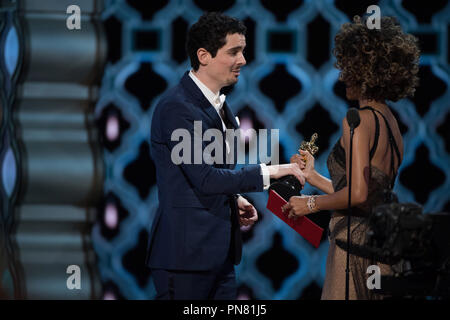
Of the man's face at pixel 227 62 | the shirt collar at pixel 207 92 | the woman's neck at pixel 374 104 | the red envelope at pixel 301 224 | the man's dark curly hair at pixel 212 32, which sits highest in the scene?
the man's dark curly hair at pixel 212 32

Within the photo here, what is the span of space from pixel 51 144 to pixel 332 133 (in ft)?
5.12

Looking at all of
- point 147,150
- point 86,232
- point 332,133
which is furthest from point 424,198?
point 86,232

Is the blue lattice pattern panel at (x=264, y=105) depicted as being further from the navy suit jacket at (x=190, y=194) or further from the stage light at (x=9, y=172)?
the navy suit jacket at (x=190, y=194)

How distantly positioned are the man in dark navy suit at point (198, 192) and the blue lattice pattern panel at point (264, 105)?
1.01 m

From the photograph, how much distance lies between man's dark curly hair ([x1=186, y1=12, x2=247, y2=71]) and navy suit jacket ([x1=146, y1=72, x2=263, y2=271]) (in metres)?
0.18

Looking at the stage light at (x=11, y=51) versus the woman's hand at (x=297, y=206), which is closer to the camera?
Result: the woman's hand at (x=297, y=206)

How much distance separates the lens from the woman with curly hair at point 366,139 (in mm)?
2377

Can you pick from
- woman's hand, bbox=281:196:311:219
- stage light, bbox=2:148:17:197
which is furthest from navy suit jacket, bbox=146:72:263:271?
stage light, bbox=2:148:17:197

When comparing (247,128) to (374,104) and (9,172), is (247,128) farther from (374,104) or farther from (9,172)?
→ (9,172)

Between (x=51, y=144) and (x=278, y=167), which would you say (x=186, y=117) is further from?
(x=51, y=144)

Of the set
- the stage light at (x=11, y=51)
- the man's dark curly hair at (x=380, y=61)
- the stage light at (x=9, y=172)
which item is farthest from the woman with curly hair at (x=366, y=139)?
the stage light at (x=11, y=51)

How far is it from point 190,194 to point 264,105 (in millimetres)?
1264

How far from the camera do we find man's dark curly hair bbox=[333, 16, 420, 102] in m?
2.45

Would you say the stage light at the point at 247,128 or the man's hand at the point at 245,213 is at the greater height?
the stage light at the point at 247,128
